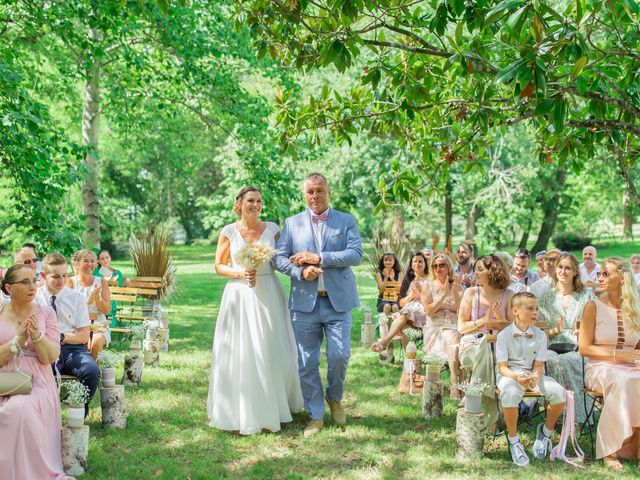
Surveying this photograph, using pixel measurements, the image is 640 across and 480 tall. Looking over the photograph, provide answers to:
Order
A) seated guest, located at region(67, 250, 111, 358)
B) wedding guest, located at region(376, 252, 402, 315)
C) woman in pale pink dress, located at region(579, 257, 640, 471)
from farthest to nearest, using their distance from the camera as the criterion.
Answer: wedding guest, located at region(376, 252, 402, 315), seated guest, located at region(67, 250, 111, 358), woman in pale pink dress, located at region(579, 257, 640, 471)

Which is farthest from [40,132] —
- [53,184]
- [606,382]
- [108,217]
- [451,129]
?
[108,217]

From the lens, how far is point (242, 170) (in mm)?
13781

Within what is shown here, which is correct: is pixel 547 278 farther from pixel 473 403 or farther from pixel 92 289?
pixel 92 289

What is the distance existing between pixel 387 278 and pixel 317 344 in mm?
5237

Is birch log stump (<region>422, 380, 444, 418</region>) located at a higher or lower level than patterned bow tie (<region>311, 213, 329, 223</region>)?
lower

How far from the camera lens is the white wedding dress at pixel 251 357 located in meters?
6.09

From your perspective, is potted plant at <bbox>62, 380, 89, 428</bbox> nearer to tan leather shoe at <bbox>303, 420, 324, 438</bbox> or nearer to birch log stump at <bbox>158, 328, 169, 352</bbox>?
tan leather shoe at <bbox>303, 420, 324, 438</bbox>

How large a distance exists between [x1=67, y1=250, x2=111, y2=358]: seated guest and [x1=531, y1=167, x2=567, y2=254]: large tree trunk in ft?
71.5

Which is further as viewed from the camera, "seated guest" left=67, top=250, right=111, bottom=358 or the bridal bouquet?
"seated guest" left=67, top=250, right=111, bottom=358

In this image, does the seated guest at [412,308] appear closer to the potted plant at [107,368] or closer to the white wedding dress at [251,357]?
the white wedding dress at [251,357]

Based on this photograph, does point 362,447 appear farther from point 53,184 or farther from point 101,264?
point 101,264

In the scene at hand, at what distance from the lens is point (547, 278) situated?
7.95 m

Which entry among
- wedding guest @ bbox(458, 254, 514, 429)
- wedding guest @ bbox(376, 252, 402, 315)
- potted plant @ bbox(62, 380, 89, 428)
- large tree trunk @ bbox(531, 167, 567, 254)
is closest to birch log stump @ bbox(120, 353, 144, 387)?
potted plant @ bbox(62, 380, 89, 428)

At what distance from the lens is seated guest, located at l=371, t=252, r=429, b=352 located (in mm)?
9000
